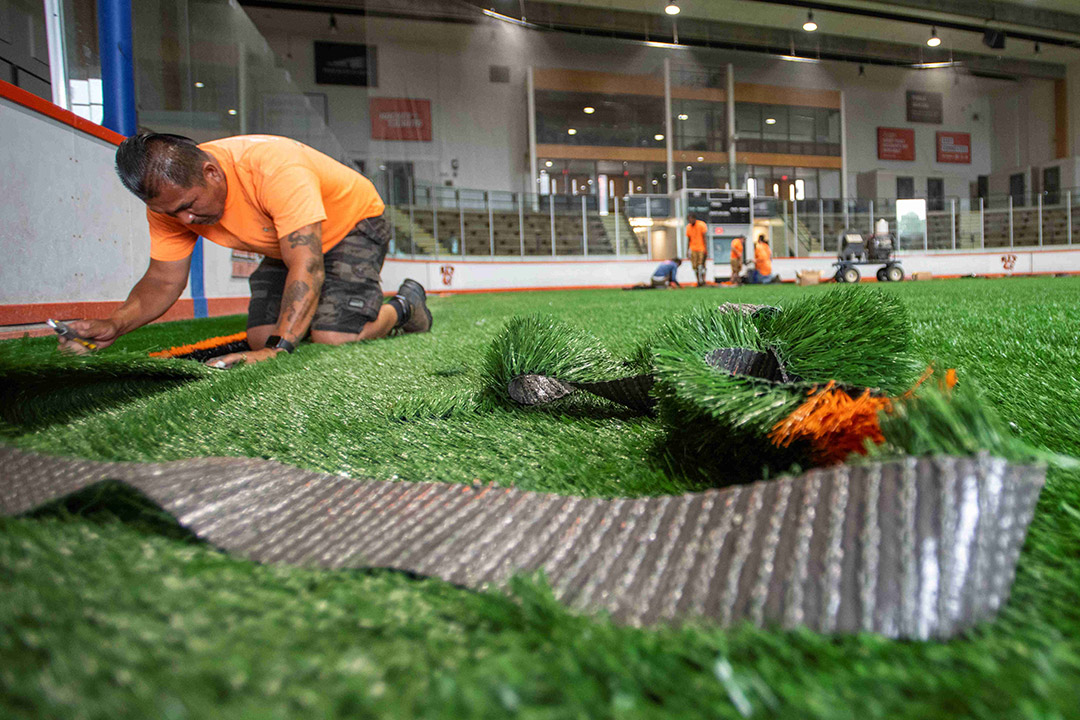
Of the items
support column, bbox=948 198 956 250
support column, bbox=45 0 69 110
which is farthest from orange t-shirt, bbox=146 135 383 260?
support column, bbox=948 198 956 250

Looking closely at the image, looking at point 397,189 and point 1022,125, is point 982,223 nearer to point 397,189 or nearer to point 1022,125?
point 1022,125

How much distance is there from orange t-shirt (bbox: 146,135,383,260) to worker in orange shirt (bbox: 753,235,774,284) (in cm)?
1134

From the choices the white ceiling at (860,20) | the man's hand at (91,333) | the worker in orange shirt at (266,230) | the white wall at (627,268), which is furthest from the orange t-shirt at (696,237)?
the man's hand at (91,333)

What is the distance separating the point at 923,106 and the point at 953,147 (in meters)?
1.81

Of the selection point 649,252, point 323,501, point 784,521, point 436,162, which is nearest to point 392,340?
point 323,501

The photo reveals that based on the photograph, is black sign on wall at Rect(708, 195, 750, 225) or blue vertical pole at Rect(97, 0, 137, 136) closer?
blue vertical pole at Rect(97, 0, 137, 136)

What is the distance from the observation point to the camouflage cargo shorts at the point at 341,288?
2.51 m

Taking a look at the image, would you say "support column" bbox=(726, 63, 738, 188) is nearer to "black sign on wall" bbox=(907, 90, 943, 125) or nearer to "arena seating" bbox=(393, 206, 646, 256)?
"arena seating" bbox=(393, 206, 646, 256)

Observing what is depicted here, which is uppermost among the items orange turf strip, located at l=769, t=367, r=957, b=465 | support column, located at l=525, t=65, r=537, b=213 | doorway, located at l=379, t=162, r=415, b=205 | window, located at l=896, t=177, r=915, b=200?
support column, located at l=525, t=65, r=537, b=213

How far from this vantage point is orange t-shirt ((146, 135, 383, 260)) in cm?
207

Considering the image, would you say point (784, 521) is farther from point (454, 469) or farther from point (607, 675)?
point (454, 469)

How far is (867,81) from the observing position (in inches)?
802

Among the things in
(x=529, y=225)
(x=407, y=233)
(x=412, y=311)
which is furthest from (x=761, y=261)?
(x=412, y=311)

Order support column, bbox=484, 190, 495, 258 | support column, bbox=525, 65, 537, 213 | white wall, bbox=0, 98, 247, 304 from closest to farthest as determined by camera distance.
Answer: white wall, bbox=0, 98, 247, 304, support column, bbox=484, 190, 495, 258, support column, bbox=525, 65, 537, 213
